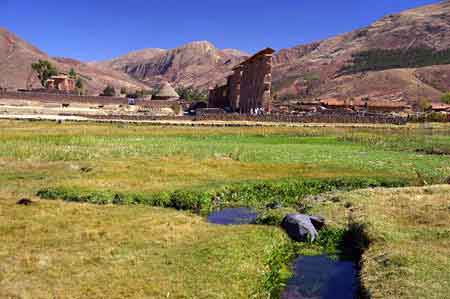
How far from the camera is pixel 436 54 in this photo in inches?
7205

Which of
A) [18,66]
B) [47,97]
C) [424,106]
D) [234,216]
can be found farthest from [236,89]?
[18,66]

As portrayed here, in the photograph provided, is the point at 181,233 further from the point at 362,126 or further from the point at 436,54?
the point at 436,54

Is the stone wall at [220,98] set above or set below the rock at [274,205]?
above

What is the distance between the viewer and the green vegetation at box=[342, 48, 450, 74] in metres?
174

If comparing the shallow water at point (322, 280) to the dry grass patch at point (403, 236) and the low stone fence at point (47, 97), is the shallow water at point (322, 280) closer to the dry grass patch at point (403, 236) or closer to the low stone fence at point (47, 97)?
the dry grass patch at point (403, 236)

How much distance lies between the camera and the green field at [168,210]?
10.9 meters

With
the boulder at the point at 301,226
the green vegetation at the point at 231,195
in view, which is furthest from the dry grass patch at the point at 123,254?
the green vegetation at the point at 231,195

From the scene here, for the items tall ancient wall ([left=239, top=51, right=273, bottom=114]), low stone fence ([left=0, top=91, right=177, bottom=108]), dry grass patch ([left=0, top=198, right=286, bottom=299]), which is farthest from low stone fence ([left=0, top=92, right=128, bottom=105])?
dry grass patch ([left=0, top=198, right=286, bottom=299])

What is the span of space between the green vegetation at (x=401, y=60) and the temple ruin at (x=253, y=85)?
109 metres

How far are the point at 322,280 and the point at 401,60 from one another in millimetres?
187558

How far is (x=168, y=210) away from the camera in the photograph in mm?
18328

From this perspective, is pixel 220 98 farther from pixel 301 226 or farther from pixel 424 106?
pixel 301 226

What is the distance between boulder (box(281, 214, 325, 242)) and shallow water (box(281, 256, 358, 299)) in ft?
4.34

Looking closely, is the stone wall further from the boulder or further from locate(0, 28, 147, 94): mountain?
the boulder
